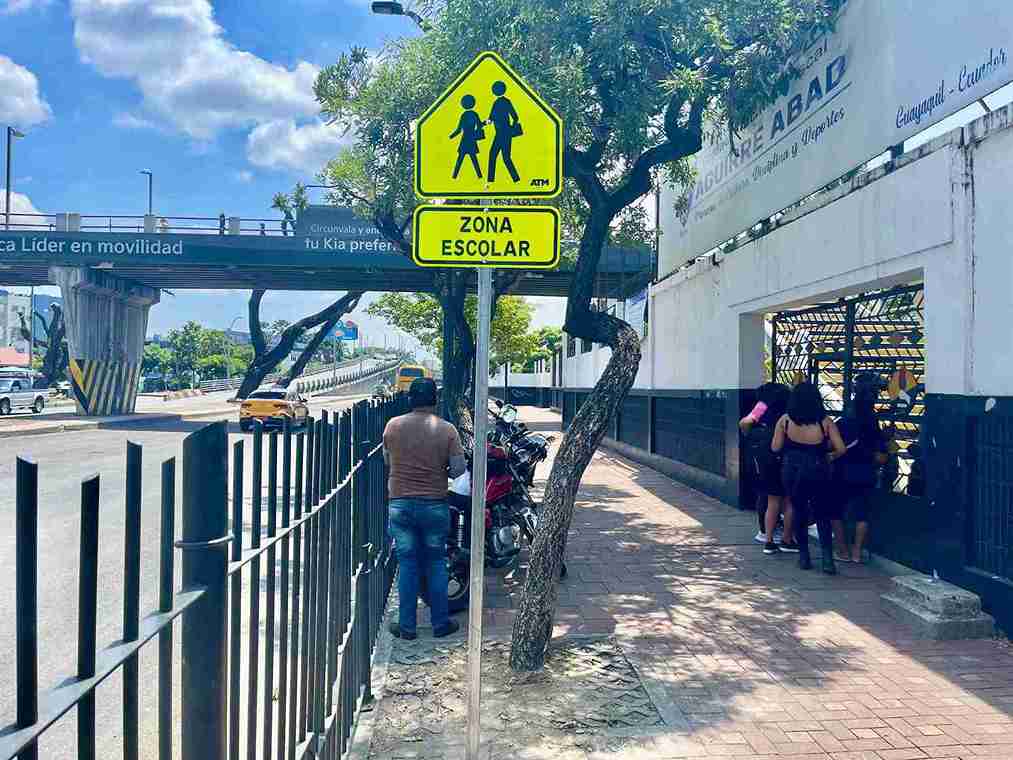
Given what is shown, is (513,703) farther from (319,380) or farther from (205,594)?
(319,380)

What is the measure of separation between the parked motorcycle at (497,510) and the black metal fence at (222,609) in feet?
5.99

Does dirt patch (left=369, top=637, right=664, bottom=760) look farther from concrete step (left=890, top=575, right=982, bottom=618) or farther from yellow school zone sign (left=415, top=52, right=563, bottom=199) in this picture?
yellow school zone sign (left=415, top=52, right=563, bottom=199)

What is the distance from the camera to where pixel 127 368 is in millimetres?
30938

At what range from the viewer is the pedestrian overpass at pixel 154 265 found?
25672 mm

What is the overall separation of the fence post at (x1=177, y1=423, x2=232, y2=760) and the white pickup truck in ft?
114

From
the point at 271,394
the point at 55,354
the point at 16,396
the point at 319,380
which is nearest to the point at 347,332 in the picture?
the point at 319,380

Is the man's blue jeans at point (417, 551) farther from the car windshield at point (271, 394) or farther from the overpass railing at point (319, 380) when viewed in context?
the overpass railing at point (319, 380)

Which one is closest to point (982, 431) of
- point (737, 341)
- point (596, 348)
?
point (737, 341)

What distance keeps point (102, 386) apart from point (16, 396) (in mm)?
6063

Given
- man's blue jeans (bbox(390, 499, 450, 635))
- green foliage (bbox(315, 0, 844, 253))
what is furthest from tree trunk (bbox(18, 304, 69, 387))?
man's blue jeans (bbox(390, 499, 450, 635))

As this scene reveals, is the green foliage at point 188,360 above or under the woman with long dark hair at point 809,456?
above

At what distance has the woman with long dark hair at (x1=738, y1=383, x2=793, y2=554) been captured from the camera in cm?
761

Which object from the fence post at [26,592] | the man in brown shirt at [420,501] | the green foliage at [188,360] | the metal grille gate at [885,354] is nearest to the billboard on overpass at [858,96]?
the metal grille gate at [885,354]

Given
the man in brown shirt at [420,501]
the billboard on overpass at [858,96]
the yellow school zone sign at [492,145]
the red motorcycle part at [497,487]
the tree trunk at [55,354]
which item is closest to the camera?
the yellow school zone sign at [492,145]
